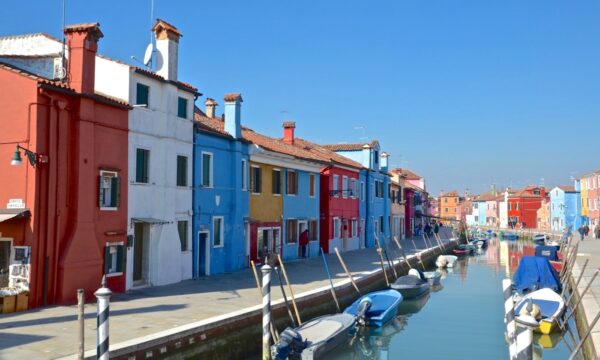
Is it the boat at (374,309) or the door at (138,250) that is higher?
the door at (138,250)

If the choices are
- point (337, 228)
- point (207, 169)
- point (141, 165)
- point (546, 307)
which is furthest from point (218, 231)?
point (337, 228)

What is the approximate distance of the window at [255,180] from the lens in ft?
84.9

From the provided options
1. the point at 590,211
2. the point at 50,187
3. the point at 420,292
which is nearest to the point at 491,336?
the point at 420,292

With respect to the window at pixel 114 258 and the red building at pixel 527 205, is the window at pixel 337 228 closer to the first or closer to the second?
the window at pixel 114 258

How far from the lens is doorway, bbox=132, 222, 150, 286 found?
18719 mm

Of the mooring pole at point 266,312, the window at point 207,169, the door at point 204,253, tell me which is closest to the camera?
the mooring pole at point 266,312

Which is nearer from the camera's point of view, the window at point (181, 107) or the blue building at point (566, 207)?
the window at point (181, 107)

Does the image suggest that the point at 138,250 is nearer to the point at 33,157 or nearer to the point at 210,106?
the point at 33,157

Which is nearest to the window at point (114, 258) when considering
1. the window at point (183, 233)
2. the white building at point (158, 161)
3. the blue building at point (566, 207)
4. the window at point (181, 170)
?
the white building at point (158, 161)

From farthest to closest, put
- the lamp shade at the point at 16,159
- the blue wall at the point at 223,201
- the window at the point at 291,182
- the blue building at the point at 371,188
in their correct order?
the blue building at the point at 371,188 → the window at the point at 291,182 → the blue wall at the point at 223,201 → the lamp shade at the point at 16,159

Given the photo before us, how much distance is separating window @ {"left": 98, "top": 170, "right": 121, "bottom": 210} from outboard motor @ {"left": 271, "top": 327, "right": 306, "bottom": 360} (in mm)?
6955

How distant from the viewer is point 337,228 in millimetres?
36562

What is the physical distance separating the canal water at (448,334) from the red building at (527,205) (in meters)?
81.1

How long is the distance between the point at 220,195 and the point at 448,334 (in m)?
9.94
